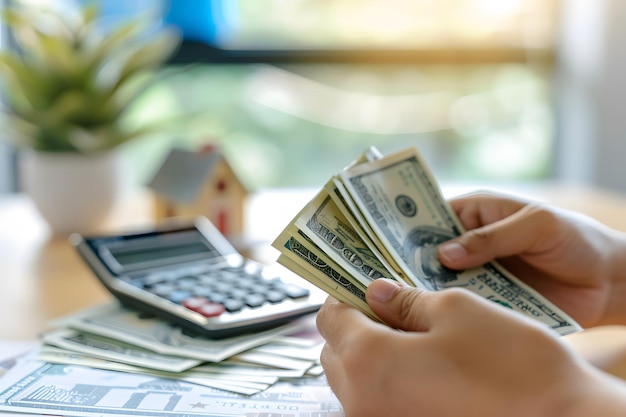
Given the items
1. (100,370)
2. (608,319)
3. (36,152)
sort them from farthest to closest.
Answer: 1. (36,152)
2. (608,319)
3. (100,370)

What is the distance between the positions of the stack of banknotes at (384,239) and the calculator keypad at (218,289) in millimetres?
144

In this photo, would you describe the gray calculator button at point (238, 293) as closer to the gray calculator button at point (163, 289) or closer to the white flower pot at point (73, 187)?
the gray calculator button at point (163, 289)

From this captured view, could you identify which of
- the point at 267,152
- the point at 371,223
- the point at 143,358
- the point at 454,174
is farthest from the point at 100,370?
the point at 454,174

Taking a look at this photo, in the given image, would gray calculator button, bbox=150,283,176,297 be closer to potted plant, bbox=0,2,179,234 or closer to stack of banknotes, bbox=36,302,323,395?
stack of banknotes, bbox=36,302,323,395

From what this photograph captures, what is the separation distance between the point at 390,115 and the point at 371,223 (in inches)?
73.8

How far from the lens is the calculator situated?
0.76 meters

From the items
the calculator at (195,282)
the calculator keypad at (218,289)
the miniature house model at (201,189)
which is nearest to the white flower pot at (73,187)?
the miniature house model at (201,189)

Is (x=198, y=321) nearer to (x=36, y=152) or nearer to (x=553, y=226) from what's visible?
(x=553, y=226)

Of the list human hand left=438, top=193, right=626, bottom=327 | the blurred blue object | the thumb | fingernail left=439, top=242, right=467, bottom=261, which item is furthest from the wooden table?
the blurred blue object

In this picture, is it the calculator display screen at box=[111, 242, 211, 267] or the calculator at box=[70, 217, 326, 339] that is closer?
the calculator at box=[70, 217, 326, 339]

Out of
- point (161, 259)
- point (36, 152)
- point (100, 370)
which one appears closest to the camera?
point (100, 370)

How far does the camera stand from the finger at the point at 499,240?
759mm

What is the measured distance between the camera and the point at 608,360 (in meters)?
0.70

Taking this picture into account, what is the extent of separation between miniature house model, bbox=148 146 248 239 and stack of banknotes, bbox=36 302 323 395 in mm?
398
